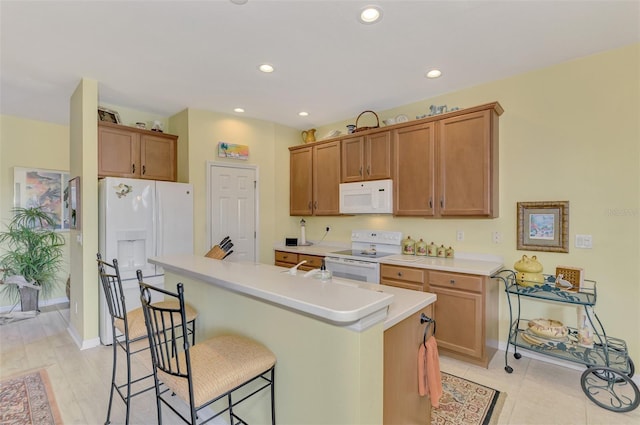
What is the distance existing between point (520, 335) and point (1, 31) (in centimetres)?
493

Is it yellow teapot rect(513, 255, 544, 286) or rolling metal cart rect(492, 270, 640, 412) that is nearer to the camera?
rolling metal cart rect(492, 270, 640, 412)

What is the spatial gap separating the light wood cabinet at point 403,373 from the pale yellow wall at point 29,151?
548 cm

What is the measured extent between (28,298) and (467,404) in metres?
5.52

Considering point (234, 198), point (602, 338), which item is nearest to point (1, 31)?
point (234, 198)

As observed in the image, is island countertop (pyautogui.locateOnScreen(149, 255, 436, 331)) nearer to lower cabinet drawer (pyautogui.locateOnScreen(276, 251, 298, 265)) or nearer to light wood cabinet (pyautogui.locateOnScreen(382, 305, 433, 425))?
light wood cabinet (pyautogui.locateOnScreen(382, 305, 433, 425))

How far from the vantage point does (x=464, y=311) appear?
2.80 m

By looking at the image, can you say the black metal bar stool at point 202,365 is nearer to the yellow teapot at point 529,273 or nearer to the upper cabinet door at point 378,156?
the yellow teapot at point 529,273

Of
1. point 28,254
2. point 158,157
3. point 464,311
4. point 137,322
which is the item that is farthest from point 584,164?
point 28,254

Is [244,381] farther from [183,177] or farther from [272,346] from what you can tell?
[183,177]

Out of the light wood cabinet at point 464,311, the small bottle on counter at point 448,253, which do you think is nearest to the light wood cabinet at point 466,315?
the light wood cabinet at point 464,311

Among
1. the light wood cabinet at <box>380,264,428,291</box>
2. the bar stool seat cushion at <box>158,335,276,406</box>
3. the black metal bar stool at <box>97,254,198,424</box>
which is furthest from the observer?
the light wood cabinet at <box>380,264,428,291</box>

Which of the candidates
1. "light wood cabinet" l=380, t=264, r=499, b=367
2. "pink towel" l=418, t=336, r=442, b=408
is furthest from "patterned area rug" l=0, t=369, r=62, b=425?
"light wood cabinet" l=380, t=264, r=499, b=367

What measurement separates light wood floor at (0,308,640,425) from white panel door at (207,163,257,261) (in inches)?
71.0

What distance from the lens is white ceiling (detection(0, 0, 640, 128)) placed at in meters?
2.06
